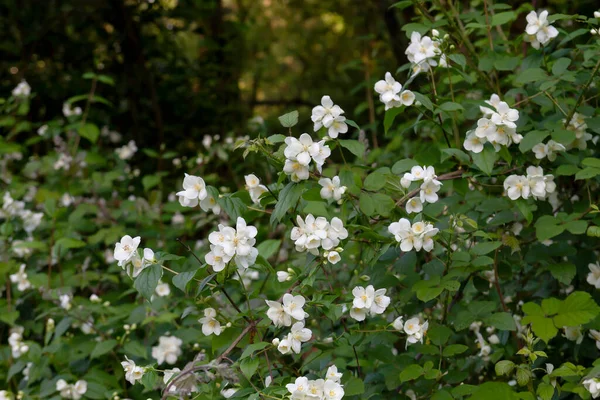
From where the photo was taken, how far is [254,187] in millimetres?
1797

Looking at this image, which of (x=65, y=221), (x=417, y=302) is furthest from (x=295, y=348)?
(x=65, y=221)

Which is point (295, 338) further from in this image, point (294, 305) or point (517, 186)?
point (517, 186)

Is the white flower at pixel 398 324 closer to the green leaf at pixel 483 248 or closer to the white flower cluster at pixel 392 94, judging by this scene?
the green leaf at pixel 483 248

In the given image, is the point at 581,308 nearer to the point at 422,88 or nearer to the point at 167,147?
the point at 422,88

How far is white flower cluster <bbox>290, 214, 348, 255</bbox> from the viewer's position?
1.62m

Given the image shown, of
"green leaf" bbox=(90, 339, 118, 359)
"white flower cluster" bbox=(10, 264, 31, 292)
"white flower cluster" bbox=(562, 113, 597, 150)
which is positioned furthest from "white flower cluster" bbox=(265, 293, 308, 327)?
"white flower cluster" bbox=(10, 264, 31, 292)

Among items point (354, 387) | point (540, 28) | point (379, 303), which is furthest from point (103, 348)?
→ point (540, 28)

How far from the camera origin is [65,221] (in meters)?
3.21

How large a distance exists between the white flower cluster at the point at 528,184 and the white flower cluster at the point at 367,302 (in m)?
0.45

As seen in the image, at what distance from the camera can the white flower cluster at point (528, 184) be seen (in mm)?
1861

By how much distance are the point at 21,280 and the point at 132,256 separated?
1221mm

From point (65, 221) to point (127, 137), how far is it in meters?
1.65

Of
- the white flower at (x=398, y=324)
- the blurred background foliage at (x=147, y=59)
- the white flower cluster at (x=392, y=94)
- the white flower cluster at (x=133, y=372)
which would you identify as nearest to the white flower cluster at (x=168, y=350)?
the white flower cluster at (x=133, y=372)

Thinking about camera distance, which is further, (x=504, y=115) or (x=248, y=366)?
(x=504, y=115)
